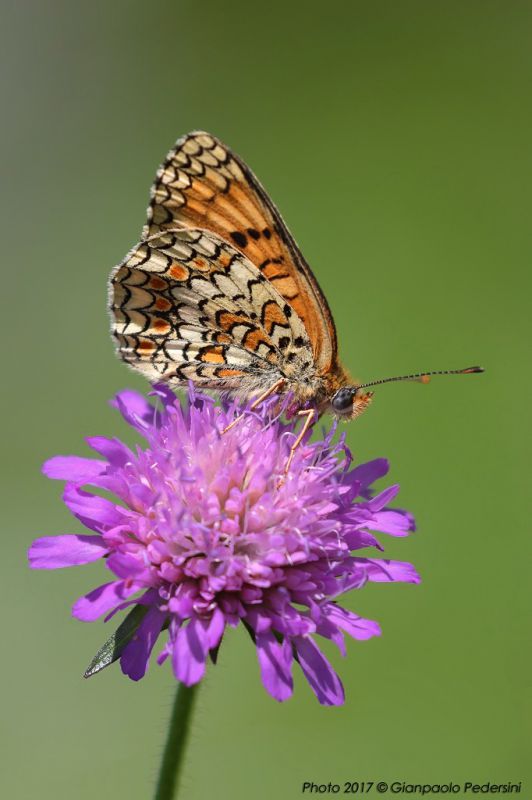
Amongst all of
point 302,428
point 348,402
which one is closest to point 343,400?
point 348,402

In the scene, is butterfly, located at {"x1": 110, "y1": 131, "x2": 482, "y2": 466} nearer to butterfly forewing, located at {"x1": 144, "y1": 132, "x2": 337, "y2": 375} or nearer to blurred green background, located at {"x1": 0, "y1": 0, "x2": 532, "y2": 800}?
butterfly forewing, located at {"x1": 144, "y1": 132, "x2": 337, "y2": 375}

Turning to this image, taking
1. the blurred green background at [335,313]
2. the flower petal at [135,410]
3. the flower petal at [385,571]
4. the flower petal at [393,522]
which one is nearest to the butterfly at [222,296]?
the flower petal at [135,410]

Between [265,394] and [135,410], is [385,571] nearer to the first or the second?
[265,394]

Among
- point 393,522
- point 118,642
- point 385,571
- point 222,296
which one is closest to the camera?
point 118,642

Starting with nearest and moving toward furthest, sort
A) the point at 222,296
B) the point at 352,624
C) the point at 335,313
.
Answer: the point at 352,624
the point at 222,296
the point at 335,313

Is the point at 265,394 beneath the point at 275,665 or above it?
above

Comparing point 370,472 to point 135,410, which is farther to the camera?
point 135,410

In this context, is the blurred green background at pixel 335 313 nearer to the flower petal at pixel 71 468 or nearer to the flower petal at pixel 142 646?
the flower petal at pixel 142 646
